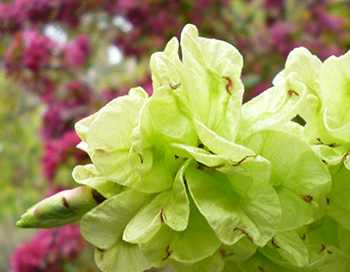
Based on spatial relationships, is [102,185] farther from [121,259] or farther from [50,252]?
[50,252]

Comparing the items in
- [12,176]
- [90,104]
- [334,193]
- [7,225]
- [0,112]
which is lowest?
[7,225]

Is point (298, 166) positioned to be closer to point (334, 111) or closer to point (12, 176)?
point (334, 111)

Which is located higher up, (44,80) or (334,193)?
(334,193)

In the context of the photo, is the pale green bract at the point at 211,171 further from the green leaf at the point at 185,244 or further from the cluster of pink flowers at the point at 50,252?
the cluster of pink flowers at the point at 50,252

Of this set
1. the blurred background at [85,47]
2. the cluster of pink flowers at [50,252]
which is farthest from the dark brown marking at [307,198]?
the cluster of pink flowers at [50,252]

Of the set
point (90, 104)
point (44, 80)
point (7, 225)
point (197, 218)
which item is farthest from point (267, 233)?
point (7, 225)

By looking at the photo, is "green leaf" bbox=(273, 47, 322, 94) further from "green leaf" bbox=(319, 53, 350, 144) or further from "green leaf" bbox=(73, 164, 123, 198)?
"green leaf" bbox=(73, 164, 123, 198)

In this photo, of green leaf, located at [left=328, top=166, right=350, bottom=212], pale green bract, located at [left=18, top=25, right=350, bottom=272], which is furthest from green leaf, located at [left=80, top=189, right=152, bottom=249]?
green leaf, located at [left=328, top=166, right=350, bottom=212]

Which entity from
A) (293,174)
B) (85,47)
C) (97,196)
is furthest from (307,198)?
(85,47)
